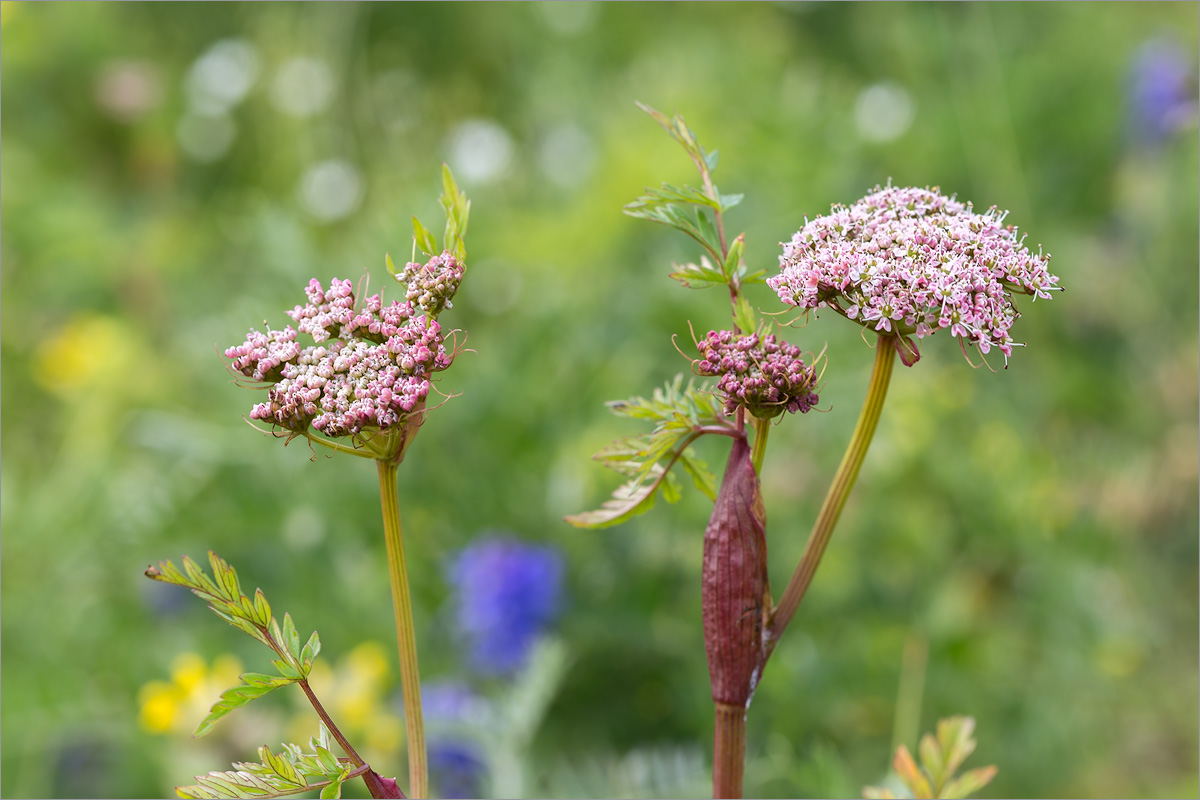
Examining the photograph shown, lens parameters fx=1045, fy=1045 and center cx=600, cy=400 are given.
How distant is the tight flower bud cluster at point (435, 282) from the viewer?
17.6 inches

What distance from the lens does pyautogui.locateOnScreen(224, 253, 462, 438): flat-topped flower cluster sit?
43cm

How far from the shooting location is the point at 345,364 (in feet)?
1.47

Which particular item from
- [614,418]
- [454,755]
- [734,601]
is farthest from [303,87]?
[734,601]

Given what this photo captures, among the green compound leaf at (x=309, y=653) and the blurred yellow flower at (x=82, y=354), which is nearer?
the green compound leaf at (x=309, y=653)

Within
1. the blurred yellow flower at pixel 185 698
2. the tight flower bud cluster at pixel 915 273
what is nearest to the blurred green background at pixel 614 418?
the blurred yellow flower at pixel 185 698

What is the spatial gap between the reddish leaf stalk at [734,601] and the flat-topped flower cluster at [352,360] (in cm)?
14

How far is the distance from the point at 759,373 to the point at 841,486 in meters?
0.06

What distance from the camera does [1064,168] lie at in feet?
8.21

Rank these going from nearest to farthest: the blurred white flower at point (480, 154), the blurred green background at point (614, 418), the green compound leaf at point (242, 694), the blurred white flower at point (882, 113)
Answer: the green compound leaf at point (242, 694)
the blurred green background at point (614, 418)
the blurred white flower at point (480, 154)
the blurred white flower at point (882, 113)

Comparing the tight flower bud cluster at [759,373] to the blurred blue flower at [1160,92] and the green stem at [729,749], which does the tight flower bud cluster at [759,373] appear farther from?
the blurred blue flower at [1160,92]

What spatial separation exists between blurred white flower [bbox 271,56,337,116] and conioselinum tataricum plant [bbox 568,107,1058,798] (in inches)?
99.0

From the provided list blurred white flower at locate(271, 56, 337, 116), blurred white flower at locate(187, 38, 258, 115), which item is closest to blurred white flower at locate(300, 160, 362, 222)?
blurred white flower at locate(271, 56, 337, 116)

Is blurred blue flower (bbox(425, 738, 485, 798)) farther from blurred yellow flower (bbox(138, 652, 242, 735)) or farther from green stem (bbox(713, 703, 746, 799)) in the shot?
green stem (bbox(713, 703, 746, 799))

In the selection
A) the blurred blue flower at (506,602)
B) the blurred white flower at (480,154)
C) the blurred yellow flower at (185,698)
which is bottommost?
the blurred yellow flower at (185,698)
